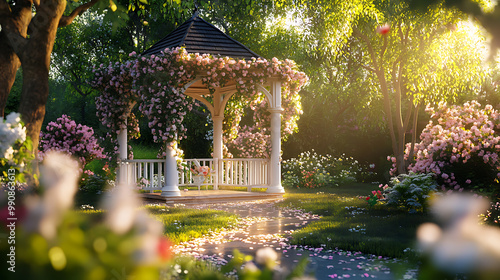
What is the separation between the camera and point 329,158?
1686cm

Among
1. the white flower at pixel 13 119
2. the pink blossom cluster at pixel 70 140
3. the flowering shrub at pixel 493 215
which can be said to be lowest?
the flowering shrub at pixel 493 215

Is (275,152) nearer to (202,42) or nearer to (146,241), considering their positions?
(202,42)

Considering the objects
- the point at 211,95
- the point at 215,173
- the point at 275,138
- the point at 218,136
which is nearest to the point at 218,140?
the point at 218,136

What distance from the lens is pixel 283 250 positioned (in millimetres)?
5379

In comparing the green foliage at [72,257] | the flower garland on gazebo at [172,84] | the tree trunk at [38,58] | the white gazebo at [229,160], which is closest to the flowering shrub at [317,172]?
the white gazebo at [229,160]

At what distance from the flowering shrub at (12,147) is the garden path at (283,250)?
1922 mm

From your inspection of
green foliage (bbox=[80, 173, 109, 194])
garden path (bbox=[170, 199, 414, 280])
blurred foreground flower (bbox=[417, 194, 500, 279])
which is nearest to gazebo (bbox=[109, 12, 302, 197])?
green foliage (bbox=[80, 173, 109, 194])

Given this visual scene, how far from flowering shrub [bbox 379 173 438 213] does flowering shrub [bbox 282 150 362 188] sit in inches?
267

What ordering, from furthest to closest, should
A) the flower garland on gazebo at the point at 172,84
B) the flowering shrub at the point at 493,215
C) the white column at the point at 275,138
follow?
the white column at the point at 275,138, the flower garland on gazebo at the point at 172,84, the flowering shrub at the point at 493,215

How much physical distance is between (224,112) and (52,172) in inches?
493

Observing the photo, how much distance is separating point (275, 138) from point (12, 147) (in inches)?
316

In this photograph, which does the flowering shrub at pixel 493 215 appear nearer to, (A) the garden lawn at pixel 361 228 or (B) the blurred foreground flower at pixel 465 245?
(A) the garden lawn at pixel 361 228

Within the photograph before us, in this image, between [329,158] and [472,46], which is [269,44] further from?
[472,46]

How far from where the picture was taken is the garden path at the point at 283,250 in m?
4.39
